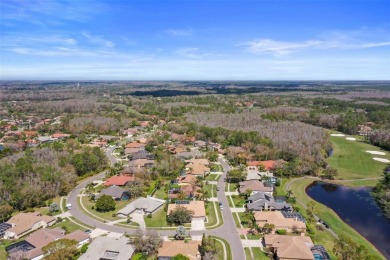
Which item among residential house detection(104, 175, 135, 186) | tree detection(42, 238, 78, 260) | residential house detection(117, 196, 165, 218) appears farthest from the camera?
residential house detection(104, 175, 135, 186)

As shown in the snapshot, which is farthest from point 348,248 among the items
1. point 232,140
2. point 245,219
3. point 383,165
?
point 232,140

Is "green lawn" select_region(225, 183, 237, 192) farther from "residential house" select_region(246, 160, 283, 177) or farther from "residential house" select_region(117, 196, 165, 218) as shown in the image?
"residential house" select_region(117, 196, 165, 218)

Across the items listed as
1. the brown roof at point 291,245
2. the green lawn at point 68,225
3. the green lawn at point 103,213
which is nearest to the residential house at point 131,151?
the green lawn at point 103,213

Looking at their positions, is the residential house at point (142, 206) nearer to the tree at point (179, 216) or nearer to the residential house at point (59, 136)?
the tree at point (179, 216)

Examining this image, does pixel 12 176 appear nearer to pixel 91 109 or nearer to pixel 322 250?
pixel 322 250

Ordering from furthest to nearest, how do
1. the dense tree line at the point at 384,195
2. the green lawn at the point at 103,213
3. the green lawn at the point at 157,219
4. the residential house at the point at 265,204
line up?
the dense tree line at the point at 384,195 → the residential house at the point at 265,204 → the green lawn at the point at 103,213 → the green lawn at the point at 157,219

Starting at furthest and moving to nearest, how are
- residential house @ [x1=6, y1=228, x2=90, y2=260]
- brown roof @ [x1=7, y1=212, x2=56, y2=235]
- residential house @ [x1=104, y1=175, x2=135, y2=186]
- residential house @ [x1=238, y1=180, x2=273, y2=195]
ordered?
residential house @ [x1=104, y1=175, x2=135, y2=186] < residential house @ [x1=238, y1=180, x2=273, y2=195] < brown roof @ [x1=7, y1=212, x2=56, y2=235] < residential house @ [x1=6, y1=228, x2=90, y2=260]

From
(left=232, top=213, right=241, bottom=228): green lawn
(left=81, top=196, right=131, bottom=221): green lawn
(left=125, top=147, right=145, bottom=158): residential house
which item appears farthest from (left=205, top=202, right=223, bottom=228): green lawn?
(left=125, top=147, right=145, bottom=158): residential house

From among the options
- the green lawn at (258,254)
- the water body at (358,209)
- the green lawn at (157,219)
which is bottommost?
the water body at (358,209)
